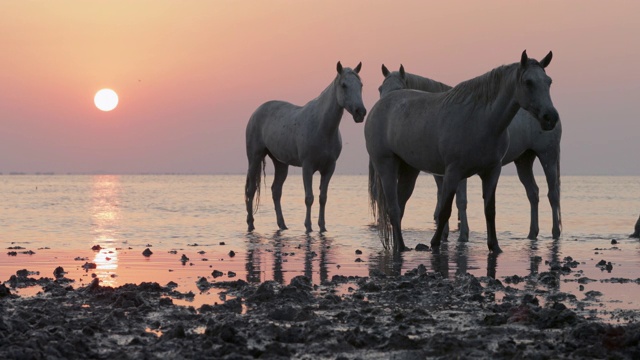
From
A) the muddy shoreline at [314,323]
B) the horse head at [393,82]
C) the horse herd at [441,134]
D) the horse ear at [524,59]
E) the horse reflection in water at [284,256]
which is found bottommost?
the horse reflection in water at [284,256]

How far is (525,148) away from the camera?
12.7 metres

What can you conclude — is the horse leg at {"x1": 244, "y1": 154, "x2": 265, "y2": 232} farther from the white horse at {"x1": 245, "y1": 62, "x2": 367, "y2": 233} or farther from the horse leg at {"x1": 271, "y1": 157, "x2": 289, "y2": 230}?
the horse leg at {"x1": 271, "y1": 157, "x2": 289, "y2": 230}

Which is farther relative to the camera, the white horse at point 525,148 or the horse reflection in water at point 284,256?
the white horse at point 525,148

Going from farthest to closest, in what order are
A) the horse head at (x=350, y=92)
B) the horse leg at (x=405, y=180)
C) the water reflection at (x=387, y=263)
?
the horse head at (x=350, y=92) → the horse leg at (x=405, y=180) → the water reflection at (x=387, y=263)

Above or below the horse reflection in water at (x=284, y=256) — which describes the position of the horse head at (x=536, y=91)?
above

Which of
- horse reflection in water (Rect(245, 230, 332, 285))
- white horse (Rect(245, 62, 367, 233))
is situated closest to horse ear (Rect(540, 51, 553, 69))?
horse reflection in water (Rect(245, 230, 332, 285))

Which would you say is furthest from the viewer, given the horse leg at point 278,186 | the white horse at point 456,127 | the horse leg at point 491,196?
the horse leg at point 278,186

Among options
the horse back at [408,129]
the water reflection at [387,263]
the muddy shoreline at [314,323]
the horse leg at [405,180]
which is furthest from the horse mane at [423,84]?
the muddy shoreline at [314,323]

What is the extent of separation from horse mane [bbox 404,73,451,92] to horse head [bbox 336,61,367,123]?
927mm

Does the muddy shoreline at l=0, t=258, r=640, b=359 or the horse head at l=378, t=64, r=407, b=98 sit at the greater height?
the horse head at l=378, t=64, r=407, b=98

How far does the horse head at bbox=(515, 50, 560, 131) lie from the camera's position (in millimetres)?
8438

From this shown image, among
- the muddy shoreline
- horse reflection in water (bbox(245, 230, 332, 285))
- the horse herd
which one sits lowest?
horse reflection in water (bbox(245, 230, 332, 285))

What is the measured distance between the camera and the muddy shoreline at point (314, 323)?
4094mm

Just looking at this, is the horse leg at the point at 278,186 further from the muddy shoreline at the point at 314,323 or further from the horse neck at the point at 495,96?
the muddy shoreline at the point at 314,323
